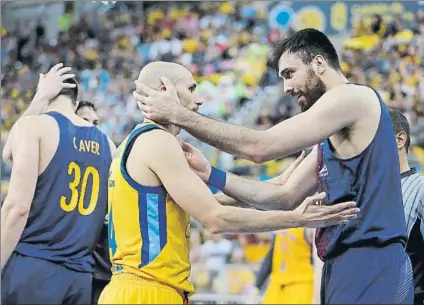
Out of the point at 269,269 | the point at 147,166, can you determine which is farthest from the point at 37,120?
the point at 269,269

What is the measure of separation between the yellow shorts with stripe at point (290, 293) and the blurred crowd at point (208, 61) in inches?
99.2

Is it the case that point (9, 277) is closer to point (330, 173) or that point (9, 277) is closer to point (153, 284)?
point (153, 284)

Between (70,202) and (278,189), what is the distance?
1.59 meters

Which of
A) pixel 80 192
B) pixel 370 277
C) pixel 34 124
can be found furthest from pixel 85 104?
pixel 370 277

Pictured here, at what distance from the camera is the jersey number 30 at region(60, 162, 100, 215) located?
17.8 feet

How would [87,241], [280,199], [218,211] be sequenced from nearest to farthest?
1. [218,211]
2. [280,199]
3. [87,241]

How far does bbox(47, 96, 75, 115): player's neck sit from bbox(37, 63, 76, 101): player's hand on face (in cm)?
4

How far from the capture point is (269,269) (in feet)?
25.1

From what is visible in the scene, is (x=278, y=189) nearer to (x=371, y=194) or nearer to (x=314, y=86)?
(x=314, y=86)

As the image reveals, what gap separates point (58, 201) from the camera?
17.7ft

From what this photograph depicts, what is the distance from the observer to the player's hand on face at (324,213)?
370 centimetres

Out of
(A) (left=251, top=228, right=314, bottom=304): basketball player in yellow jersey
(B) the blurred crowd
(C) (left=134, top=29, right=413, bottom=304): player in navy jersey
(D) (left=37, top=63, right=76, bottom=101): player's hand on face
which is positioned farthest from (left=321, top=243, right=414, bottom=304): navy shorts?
(B) the blurred crowd

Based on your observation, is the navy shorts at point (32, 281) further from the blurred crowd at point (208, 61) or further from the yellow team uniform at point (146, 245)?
the blurred crowd at point (208, 61)

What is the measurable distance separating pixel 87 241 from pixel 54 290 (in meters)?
0.42
